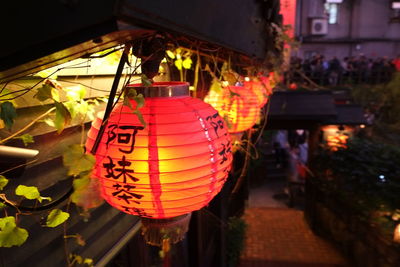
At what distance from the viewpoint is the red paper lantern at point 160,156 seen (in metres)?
1.60

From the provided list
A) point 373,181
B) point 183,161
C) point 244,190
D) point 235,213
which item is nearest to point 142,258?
point 183,161

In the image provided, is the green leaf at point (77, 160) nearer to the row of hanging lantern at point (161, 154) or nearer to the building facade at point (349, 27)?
the row of hanging lantern at point (161, 154)

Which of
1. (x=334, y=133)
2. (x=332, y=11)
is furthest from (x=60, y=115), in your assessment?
(x=332, y=11)

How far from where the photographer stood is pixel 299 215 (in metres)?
13.5

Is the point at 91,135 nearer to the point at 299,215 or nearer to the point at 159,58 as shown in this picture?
the point at 159,58

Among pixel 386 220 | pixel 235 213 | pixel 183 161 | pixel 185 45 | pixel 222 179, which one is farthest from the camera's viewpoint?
pixel 235 213

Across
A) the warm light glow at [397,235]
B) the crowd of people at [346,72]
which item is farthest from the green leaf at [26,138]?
the crowd of people at [346,72]

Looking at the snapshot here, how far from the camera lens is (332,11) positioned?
28625 millimetres

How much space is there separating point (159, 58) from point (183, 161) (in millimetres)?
604

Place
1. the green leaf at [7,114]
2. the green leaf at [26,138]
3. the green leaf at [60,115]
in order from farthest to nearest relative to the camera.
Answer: the green leaf at [26,138], the green leaf at [60,115], the green leaf at [7,114]

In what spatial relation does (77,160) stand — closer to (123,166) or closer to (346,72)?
(123,166)

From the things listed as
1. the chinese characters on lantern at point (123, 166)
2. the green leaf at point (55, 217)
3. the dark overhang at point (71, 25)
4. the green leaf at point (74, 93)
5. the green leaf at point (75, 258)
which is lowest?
the green leaf at point (75, 258)

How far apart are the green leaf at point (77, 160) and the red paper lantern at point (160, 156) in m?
0.15

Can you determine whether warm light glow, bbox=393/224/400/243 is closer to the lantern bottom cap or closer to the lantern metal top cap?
the lantern bottom cap
